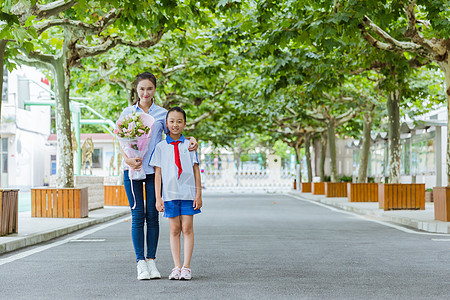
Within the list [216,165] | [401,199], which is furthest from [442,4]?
[216,165]

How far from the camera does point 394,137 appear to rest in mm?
20672

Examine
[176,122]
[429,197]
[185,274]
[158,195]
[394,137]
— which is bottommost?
[429,197]

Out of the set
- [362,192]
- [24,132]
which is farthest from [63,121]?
[24,132]

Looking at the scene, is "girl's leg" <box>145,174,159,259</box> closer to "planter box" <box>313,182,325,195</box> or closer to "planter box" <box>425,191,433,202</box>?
"planter box" <box>425,191,433,202</box>

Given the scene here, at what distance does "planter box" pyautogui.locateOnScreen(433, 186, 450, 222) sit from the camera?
47.4 ft

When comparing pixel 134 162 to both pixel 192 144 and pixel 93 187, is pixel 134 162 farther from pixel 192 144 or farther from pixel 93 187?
pixel 93 187

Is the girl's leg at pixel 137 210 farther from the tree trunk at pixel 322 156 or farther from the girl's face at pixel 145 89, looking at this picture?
the tree trunk at pixel 322 156

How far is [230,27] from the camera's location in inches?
713

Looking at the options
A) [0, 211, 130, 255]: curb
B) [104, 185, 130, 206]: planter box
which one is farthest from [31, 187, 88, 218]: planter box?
[104, 185, 130, 206]: planter box

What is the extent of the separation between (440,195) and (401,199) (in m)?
4.92

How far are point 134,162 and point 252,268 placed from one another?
2.04 metres

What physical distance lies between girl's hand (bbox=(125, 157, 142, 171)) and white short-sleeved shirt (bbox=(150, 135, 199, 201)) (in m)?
0.12

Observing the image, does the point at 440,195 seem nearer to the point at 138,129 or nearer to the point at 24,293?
the point at 138,129

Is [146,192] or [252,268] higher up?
[146,192]
